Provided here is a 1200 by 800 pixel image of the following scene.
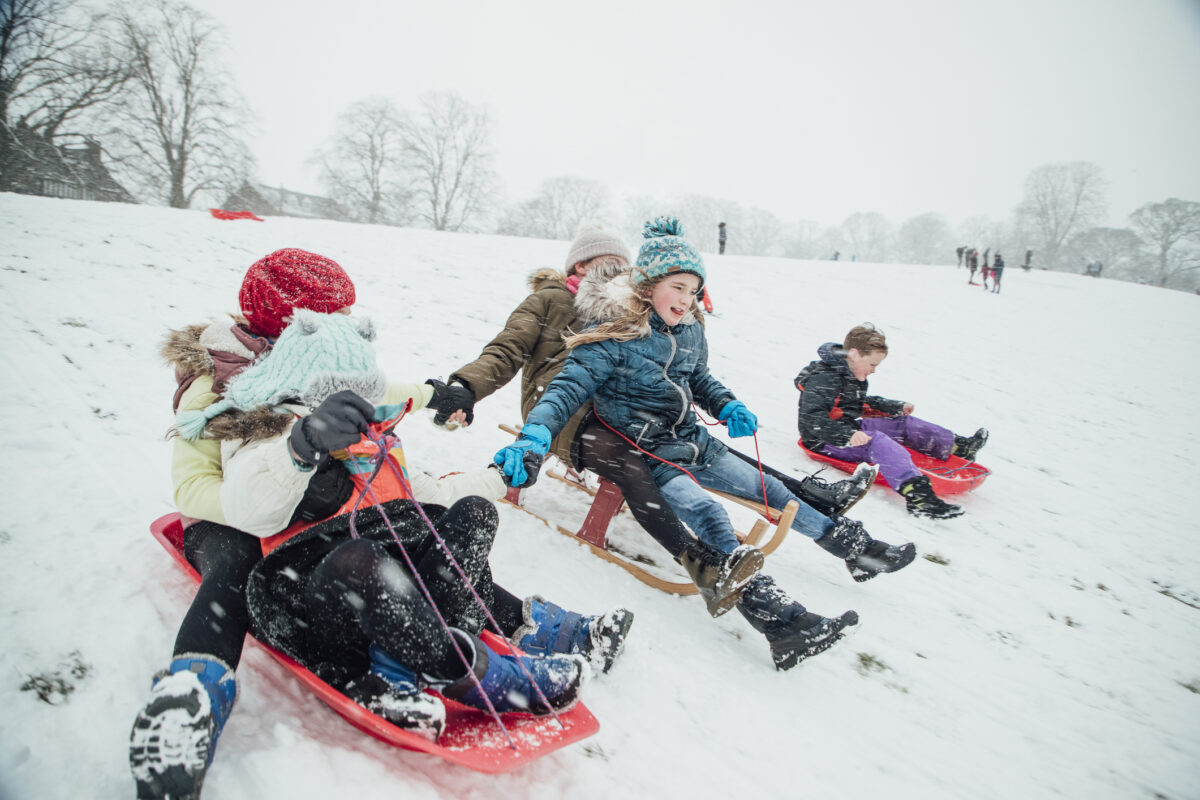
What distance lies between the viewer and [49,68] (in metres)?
13.6

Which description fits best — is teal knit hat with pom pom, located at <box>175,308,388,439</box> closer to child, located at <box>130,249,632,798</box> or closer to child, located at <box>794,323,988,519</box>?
child, located at <box>130,249,632,798</box>

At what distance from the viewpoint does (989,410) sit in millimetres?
6496

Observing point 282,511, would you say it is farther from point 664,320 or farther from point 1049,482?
point 1049,482

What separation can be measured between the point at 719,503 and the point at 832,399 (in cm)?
184

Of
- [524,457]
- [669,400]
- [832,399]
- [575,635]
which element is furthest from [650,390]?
[832,399]

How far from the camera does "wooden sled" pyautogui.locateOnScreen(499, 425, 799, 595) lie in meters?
2.33

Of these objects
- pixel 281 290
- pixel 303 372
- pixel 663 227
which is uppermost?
pixel 663 227

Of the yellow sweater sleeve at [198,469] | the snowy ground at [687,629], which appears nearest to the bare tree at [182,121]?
the snowy ground at [687,629]

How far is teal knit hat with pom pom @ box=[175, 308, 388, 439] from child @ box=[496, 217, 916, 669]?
2.84 feet

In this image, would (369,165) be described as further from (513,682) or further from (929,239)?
(929,239)

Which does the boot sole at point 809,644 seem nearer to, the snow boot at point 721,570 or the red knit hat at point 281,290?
the snow boot at point 721,570

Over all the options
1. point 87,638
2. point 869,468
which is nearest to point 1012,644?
point 869,468

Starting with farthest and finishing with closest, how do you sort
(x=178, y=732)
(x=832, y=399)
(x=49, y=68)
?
(x=49, y=68) → (x=832, y=399) → (x=178, y=732)

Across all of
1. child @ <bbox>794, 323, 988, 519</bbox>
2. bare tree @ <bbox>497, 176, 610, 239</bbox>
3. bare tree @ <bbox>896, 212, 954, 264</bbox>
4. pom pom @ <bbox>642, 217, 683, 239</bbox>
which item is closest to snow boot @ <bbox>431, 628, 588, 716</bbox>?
pom pom @ <bbox>642, 217, 683, 239</bbox>
